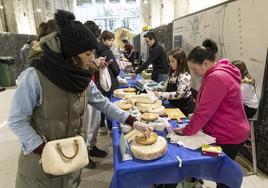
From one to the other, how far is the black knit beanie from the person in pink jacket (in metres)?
0.85

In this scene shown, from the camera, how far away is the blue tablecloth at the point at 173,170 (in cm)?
124

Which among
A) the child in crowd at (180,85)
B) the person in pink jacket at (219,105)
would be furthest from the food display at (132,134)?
the child in crowd at (180,85)

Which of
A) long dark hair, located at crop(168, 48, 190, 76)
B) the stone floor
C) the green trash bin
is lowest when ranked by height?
the stone floor

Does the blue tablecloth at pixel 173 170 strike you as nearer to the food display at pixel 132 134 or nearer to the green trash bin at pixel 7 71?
the food display at pixel 132 134

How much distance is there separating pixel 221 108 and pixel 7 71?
7839 millimetres

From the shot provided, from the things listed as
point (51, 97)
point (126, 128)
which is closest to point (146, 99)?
point (126, 128)

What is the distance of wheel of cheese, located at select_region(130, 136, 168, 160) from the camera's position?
1.29 m

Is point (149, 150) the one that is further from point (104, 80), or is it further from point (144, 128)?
point (104, 80)

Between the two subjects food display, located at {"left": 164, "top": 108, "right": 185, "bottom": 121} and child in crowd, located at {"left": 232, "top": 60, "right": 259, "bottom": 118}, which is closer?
food display, located at {"left": 164, "top": 108, "right": 185, "bottom": 121}

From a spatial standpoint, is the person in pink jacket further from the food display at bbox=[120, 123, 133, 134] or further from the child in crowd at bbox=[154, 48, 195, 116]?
the child in crowd at bbox=[154, 48, 195, 116]

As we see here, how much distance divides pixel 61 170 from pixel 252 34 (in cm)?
236

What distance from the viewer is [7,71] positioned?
7.48 metres

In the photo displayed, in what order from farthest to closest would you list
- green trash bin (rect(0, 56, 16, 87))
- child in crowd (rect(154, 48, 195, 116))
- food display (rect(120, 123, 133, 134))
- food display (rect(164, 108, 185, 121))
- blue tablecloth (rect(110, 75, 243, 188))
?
green trash bin (rect(0, 56, 16, 87)) → child in crowd (rect(154, 48, 195, 116)) → food display (rect(164, 108, 185, 121)) → food display (rect(120, 123, 133, 134)) → blue tablecloth (rect(110, 75, 243, 188))

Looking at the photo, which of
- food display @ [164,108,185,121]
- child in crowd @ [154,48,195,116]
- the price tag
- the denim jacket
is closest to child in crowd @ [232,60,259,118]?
child in crowd @ [154,48,195,116]
